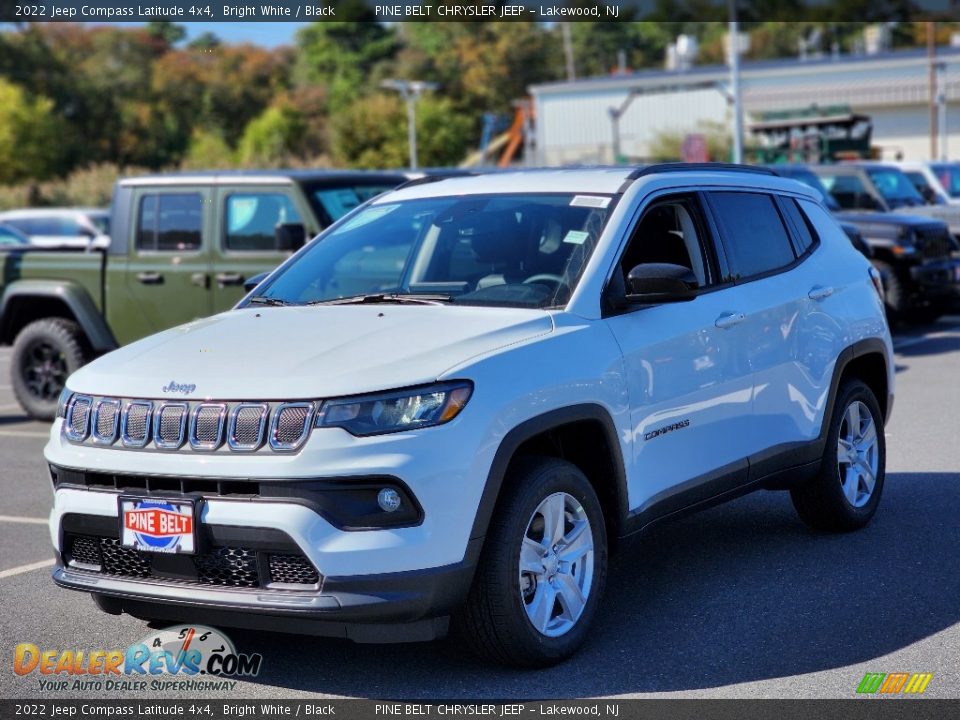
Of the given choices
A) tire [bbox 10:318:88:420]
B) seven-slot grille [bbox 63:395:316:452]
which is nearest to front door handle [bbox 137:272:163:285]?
tire [bbox 10:318:88:420]

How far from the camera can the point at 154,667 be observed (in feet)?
17.0

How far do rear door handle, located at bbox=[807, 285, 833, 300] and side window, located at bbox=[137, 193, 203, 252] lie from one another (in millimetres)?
6051

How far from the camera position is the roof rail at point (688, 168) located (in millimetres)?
6084

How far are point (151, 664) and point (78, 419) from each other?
98cm

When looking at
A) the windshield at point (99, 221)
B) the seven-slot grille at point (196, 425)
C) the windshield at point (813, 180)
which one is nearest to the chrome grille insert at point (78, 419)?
the seven-slot grille at point (196, 425)

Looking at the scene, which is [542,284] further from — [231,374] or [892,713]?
[892,713]

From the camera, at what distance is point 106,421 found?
16.0 ft

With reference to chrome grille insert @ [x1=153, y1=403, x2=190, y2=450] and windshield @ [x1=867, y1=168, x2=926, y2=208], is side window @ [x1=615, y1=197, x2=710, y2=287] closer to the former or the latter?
chrome grille insert @ [x1=153, y1=403, x2=190, y2=450]

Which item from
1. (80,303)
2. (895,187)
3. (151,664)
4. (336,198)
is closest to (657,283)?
(151,664)

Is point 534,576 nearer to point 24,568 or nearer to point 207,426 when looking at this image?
point 207,426

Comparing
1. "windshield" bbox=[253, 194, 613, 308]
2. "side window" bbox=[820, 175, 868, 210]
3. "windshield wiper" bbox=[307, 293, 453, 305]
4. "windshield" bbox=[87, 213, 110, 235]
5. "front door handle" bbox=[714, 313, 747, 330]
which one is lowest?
"windshield" bbox=[87, 213, 110, 235]

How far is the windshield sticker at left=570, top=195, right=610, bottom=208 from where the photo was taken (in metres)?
5.82

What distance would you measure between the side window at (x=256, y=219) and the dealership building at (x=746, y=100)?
166ft

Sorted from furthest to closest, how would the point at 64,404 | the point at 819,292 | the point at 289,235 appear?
the point at 289,235, the point at 819,292, the point at 64,404
